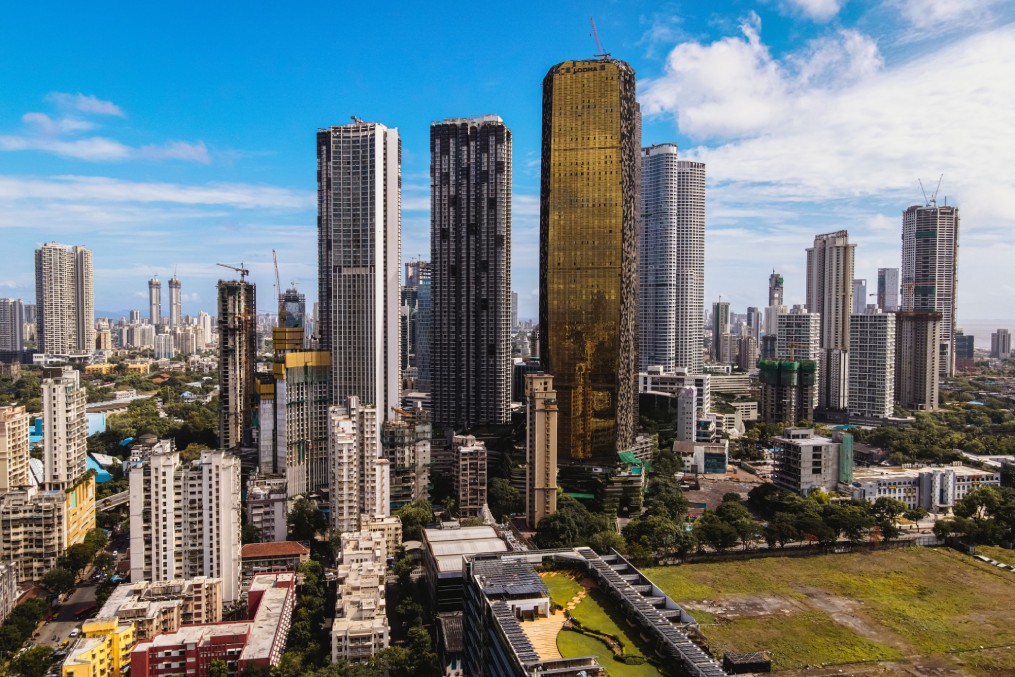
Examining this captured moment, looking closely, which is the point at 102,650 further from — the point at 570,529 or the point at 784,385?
the point at 784,385

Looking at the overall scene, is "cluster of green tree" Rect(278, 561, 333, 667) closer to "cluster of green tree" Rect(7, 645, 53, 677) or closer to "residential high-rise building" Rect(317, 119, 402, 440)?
"cluster of green tree" Rect(7, 645, 53, 677)

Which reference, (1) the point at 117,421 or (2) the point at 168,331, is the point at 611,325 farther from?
(2) the point at 168,331

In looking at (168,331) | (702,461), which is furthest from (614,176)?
(168,331)

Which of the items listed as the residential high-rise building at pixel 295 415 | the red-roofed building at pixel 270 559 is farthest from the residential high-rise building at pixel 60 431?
the red-roofed building at pixel 270 559

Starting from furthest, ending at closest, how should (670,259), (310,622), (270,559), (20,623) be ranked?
1. (670,259)
2. (270,559)
3. (310,622)
4. (20,623)

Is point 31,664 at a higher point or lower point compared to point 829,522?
lower

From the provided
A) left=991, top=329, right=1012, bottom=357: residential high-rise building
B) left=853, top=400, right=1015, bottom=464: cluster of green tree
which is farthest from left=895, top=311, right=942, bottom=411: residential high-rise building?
left=991, top=329, right=1012, bottom=357: residential high-rise building

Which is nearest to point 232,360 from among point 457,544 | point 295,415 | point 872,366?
point 295,415

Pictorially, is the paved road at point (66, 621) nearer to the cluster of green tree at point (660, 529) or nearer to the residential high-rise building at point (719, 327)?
the cluster of green tree at point (660, 529)
